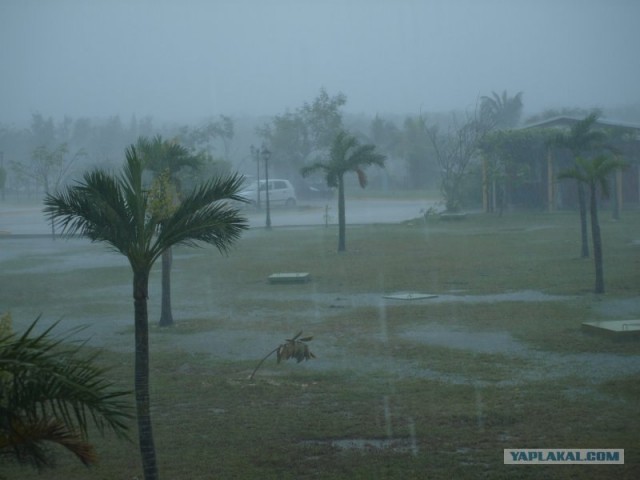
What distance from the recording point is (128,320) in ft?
47.9

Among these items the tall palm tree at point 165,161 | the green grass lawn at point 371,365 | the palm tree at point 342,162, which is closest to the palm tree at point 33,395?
the green grass lawn at point 371,365

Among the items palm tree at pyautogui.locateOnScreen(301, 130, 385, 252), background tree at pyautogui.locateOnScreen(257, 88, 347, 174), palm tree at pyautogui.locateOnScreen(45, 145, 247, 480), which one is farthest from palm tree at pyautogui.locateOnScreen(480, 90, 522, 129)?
palm tree at pyautogui.locateOnScreen(45, 145, 247, 480)

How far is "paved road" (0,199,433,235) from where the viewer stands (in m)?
39.1

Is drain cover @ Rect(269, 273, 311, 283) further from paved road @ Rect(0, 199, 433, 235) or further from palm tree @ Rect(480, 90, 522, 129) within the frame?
palm tree @ Rect(480, 90, 522, 129)

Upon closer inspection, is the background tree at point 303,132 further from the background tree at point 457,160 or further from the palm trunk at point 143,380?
the palm trunk at point 143,380

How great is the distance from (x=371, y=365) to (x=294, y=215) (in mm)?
36485

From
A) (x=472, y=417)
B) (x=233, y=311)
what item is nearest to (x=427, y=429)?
(x=472, y=417)

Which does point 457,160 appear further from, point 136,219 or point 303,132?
point 136,219

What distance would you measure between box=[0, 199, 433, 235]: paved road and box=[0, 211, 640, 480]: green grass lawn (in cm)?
1623

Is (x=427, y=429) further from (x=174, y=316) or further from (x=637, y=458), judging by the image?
(x=174, y=316)

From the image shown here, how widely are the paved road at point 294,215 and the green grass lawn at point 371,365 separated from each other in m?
16.2

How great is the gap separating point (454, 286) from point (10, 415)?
550 inches

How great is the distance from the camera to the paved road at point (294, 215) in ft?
128

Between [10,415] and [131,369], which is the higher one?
[10,415]
